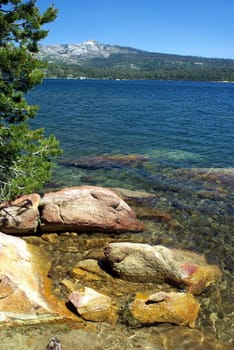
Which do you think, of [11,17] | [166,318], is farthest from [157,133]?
[166,318]

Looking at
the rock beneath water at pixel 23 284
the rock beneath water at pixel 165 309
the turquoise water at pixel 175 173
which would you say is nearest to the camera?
the rock beneath water at pixel 23 284

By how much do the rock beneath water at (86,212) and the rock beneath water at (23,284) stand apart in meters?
2.12

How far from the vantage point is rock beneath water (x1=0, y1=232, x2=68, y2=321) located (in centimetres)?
933

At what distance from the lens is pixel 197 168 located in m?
25.7

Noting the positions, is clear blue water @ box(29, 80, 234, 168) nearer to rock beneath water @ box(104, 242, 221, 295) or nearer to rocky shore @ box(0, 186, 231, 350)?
rocky shore @ box(0, 186, 231, 350)

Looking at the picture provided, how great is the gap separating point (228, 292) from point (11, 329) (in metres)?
7.11

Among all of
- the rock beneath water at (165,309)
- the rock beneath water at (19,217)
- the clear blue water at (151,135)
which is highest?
the clear blue water at (151,135)

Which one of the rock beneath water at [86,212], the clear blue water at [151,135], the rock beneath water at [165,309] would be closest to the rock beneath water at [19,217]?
the rock beneath water at [86,212]

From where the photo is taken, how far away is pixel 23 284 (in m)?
10.2

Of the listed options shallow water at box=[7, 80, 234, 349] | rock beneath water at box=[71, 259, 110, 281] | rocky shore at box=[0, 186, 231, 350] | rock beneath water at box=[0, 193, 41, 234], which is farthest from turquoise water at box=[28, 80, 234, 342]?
rock beneath water at box=[0, 193, 41, 234]

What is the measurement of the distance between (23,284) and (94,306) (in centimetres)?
229

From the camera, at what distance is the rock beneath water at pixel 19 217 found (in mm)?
14273

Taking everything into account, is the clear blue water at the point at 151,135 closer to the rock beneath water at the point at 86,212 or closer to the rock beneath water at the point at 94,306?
the rock beneath water at the point at 86,212

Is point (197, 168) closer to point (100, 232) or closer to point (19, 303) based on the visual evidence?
point (100, 232)
